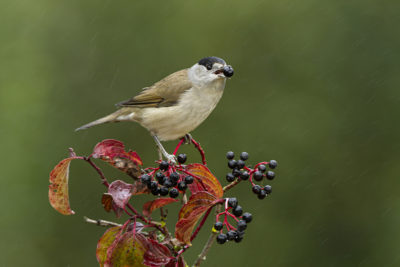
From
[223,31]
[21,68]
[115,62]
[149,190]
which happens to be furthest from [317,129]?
[149,190]

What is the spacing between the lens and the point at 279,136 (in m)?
7.46

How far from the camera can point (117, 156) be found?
2.54 metres


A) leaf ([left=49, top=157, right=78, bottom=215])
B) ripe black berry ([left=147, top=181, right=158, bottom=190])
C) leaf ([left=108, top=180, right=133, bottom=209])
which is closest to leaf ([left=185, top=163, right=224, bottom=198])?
ripe black berry ([left=147, top=181, right=158, bottom=190])

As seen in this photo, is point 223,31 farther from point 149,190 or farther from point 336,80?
point 149,190

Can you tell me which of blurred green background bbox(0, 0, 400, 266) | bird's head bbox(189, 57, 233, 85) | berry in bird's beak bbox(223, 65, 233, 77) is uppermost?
berry in bird's beak bbox(223, 65, 233, 77)

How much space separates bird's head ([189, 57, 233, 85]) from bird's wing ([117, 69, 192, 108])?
111 mm

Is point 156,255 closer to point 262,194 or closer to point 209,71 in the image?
point 262,194

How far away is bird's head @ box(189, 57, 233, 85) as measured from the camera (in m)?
3.83

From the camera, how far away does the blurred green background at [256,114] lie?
23.9 ft

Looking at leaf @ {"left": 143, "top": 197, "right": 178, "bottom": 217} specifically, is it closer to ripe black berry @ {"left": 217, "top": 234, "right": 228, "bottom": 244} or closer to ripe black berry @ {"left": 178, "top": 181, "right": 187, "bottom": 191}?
Answer: ripe black berry @ {"left": 178, "top": 181, "right": 187, "bottom": 191}

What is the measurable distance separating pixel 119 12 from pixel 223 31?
68.3 inches

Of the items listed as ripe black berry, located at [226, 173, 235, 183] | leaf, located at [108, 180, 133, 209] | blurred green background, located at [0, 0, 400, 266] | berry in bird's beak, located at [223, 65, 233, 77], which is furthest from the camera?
blurred green background, located at [0, 0, 400, 266]

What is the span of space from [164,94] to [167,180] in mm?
2037

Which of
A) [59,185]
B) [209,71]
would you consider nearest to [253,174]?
[59,185]
